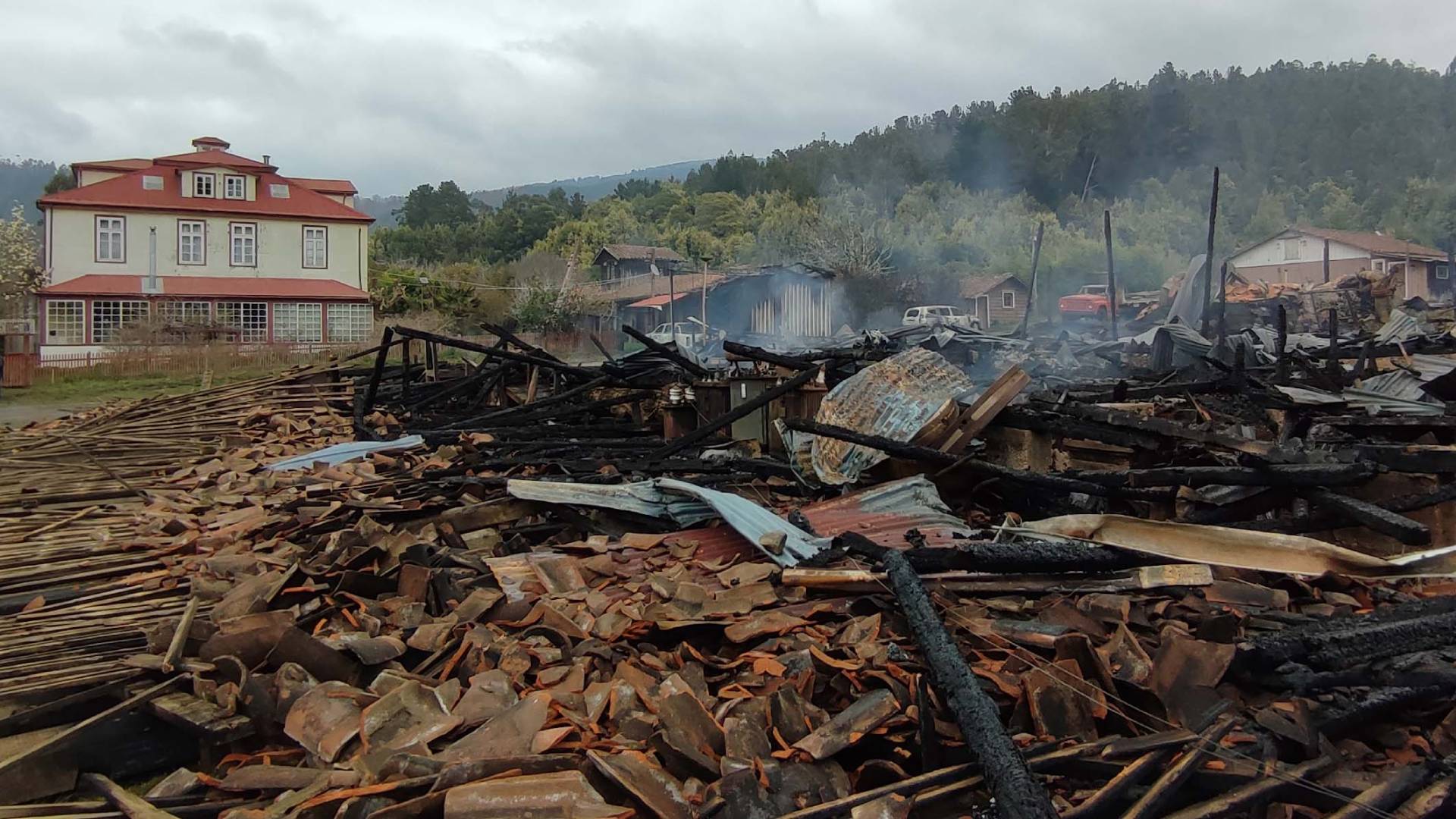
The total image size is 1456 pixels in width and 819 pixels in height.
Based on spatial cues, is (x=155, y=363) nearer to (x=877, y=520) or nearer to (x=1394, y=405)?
(x=877, y=520)

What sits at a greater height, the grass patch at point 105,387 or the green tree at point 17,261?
the green tree at point 17,261

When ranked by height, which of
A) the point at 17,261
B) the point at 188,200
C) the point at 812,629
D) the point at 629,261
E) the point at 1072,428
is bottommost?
the point at 812,629

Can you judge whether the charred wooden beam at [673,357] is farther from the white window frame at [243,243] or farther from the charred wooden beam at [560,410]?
the white window frame at [243,243]

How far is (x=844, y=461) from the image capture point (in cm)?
744

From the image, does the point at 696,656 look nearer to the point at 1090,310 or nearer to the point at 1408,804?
the point at 1408,804

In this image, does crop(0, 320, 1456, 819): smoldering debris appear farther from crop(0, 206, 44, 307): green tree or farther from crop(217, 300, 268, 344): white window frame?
crop(0, 206, 44, 307): green tree

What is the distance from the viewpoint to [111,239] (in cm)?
3098

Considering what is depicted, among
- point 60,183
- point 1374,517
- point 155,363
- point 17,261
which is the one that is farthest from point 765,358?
point 60,183

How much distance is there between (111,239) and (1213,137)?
59.8m

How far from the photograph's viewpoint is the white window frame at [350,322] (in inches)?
1294

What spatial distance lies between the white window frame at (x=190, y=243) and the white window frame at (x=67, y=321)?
3.59m

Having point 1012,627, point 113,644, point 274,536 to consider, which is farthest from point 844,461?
point 113,644

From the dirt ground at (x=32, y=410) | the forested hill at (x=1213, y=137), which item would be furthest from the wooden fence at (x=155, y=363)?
the forested hill at (x=1213, y=137)

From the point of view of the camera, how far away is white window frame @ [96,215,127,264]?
30.8 m
